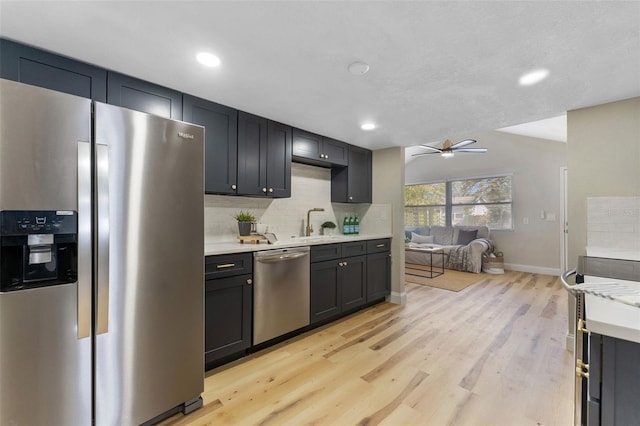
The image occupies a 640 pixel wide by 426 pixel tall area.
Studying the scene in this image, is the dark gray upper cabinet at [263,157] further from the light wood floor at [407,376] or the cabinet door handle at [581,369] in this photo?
the cabinet door handle at [581,369]

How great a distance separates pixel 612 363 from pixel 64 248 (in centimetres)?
218

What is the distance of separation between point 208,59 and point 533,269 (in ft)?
22.1

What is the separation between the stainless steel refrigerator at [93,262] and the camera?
3.91 ft

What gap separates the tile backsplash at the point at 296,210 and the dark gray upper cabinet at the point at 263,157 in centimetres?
30

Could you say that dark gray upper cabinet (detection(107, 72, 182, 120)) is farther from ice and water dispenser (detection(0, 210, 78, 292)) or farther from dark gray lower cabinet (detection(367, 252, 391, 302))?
dark gray lower cabinet (detection(367, 252, 391, 302))

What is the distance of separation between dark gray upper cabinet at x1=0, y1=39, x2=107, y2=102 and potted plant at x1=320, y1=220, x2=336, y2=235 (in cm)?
260

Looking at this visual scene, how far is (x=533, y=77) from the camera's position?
191 cm

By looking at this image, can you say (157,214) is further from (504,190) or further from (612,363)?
(504,190)

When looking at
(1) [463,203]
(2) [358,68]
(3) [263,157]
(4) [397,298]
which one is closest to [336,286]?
(4) [397,298]

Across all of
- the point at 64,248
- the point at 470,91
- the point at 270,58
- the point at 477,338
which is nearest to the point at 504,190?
the point at 477,338

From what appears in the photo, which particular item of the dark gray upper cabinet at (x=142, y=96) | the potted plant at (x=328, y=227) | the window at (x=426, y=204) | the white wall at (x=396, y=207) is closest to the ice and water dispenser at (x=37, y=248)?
the dark gray upper cabinet at (x=142, y=96)

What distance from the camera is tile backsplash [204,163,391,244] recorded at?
108 inches

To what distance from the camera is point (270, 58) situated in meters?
1.72

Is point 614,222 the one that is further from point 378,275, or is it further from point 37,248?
point 37,248
